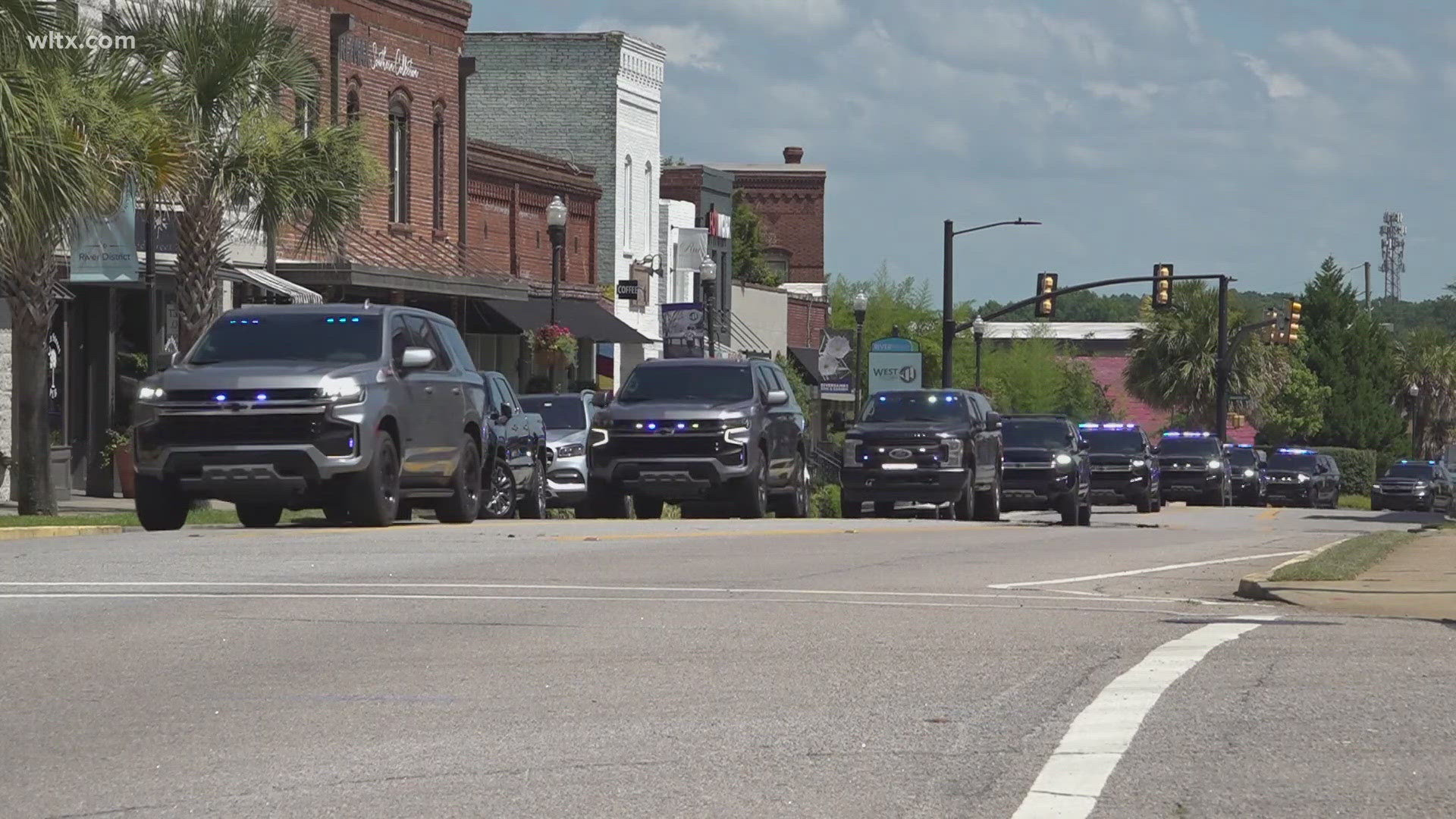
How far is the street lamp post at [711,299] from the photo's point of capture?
5259 centimetres

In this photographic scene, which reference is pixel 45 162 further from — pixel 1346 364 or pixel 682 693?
pixel 1346 364

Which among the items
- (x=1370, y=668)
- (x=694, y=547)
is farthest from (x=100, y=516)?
(x=1370, y=668)

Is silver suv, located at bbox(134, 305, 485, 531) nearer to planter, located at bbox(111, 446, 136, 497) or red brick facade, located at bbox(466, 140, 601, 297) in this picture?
planter, located at bbox(111, 446, 136, 497)

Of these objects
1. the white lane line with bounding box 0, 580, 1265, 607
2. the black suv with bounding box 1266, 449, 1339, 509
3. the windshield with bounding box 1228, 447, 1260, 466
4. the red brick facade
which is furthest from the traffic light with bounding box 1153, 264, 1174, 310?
the white lane line with bounding box 0, 580, 1265, 607

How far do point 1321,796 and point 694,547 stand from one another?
11.8 metres

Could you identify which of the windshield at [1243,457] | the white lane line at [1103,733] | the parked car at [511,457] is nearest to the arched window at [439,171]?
the parked car at [511,457]

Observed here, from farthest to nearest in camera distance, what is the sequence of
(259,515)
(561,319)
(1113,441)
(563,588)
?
(561,319) < (1113,441) < (259,515) < (563,588)

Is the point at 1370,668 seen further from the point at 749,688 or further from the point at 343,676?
the point at 343,676

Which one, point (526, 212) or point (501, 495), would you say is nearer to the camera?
point (501, 495)

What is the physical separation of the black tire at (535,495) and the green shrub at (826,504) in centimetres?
1338

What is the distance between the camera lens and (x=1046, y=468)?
33625 mm

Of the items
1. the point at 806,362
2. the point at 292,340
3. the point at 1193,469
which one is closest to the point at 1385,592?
the point at 292,340

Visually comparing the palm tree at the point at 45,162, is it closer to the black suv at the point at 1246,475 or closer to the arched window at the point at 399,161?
the arched window at the point at 399,161

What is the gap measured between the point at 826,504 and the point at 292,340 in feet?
76.5
